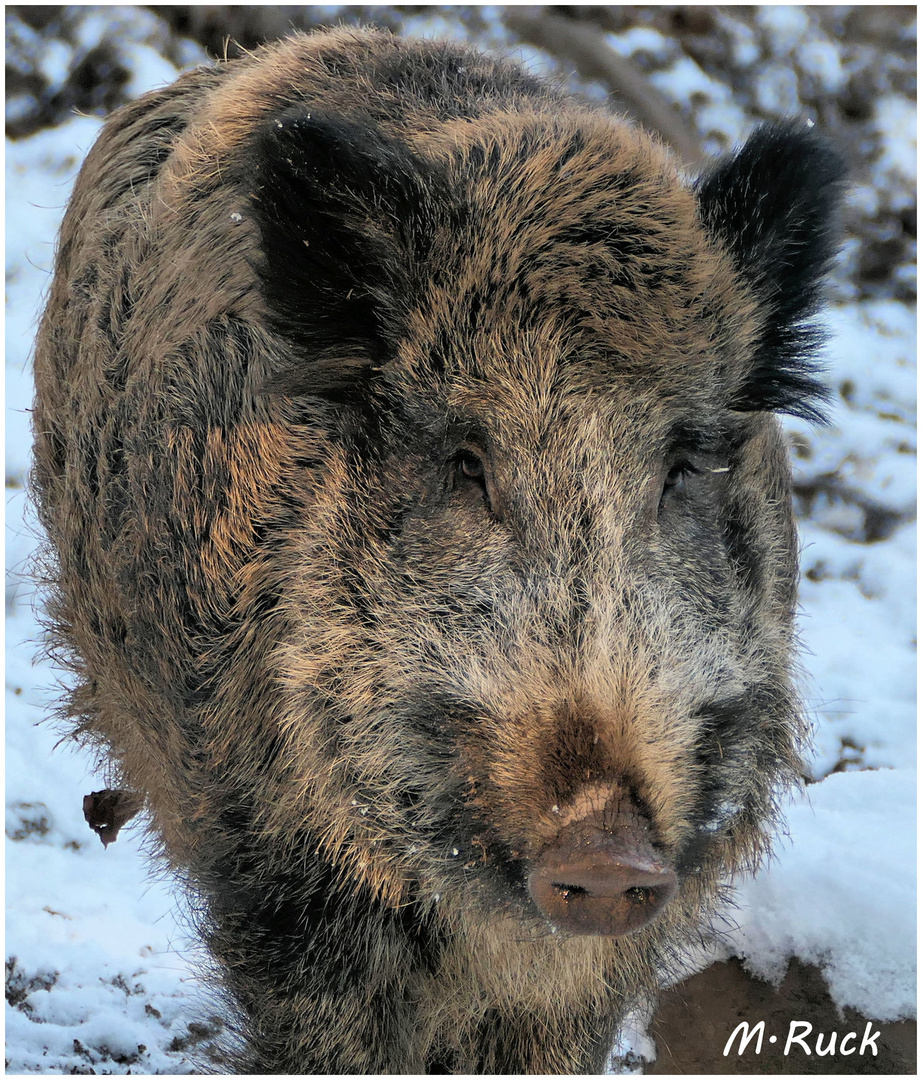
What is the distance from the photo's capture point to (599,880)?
1940mm

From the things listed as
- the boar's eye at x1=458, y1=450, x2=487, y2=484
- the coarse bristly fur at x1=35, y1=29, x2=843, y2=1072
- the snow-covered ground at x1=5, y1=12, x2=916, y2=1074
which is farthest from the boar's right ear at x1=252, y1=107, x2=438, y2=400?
the snow-covered ground at x1=5, y1=12, x2=916, y2=1074

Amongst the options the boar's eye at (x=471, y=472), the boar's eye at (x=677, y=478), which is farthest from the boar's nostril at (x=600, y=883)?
the boar's eye at (x=677, y=478)

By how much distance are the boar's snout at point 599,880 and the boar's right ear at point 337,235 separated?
44.2 inches

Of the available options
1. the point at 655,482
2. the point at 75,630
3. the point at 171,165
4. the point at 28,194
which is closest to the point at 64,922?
the point at 75,630

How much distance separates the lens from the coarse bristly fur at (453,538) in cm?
228

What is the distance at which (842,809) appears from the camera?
186 inches

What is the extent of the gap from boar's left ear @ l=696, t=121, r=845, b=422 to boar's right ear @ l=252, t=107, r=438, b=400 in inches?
28.3

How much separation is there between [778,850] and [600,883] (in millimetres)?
2892

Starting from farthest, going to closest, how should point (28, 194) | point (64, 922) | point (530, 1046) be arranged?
1. point (28, 194)
2. point (64, 922)
3. point (530, 1046)

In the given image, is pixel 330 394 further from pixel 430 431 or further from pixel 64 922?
pixel 64 922

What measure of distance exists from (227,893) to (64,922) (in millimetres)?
1894

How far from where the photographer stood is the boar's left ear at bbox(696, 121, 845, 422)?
2693 millimetres

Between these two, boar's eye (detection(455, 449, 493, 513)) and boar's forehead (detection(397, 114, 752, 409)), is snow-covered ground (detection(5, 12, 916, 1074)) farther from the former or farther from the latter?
boar's eye (detection(455, 449, 493, 513))

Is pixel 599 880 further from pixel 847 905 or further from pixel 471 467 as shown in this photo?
pixel 847 905
